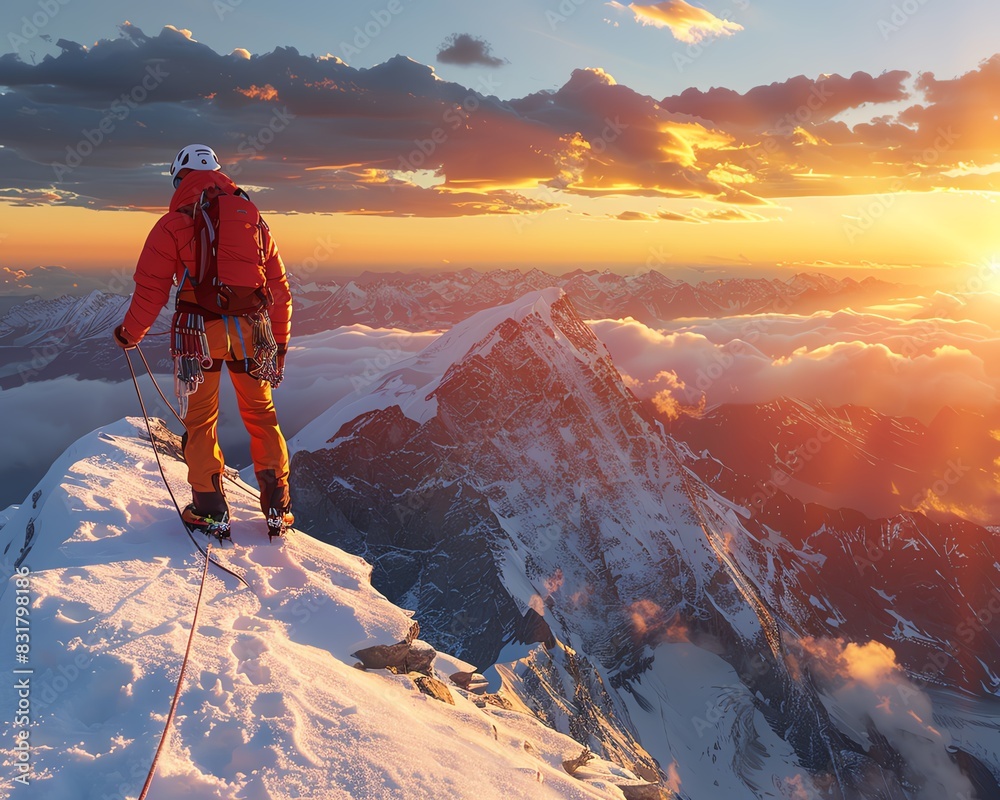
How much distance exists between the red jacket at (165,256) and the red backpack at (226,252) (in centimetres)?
16

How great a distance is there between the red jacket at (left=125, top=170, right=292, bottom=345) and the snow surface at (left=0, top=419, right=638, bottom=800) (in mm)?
3785

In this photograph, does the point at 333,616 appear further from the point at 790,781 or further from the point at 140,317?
the point at 790,781

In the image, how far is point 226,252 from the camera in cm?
953

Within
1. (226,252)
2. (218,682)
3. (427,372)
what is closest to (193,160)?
(226,252)

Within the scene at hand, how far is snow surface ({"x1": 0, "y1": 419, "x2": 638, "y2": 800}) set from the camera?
5.69 m

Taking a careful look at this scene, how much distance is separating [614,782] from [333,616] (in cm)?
784

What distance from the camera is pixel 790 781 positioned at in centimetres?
14238

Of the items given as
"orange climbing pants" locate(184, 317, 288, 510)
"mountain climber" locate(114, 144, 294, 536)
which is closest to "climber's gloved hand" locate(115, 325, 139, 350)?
"mountain climber" locate(114, 144, 294, 536)

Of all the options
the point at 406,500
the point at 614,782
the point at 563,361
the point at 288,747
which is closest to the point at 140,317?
the point at 288,747

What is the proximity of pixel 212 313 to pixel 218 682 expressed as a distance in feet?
19.6

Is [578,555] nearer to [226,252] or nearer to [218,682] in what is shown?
[226,252]

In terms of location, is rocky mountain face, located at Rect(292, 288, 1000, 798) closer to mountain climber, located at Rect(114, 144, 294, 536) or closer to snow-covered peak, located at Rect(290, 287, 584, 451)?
snow-covered peak, located at Rect(290, 287, 584, 451)

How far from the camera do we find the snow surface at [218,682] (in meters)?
5.69

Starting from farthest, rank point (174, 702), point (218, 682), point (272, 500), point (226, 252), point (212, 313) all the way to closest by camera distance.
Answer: point (272, 500) < point (212, 313) < point (226, 252) < point (218, 682) < point (174, 702)
